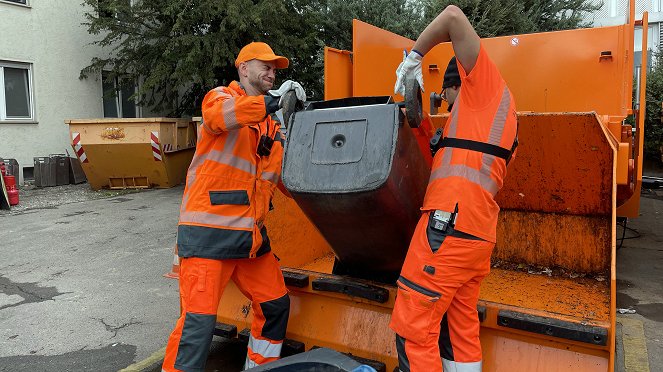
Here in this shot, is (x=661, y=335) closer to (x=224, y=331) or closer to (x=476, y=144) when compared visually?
(x=476, y=144)

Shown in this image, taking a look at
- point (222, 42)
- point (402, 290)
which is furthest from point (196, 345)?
point (222, 42)

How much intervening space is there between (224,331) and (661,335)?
9.69ft

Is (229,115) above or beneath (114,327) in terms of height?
above

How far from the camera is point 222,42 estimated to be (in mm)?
10641

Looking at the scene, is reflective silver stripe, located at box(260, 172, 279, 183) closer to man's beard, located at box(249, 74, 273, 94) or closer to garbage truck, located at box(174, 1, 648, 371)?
garbage truck, located at box(174, 1, 648, 371)

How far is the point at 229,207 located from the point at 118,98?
1254 cm

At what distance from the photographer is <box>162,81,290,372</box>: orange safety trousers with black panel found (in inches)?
92.2

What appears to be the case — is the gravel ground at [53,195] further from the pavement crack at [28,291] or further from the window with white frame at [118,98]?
the pavement crack at [28,291]

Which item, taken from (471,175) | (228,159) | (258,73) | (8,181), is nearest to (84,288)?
(228,159)

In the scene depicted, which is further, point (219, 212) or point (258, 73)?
point (258, 73)

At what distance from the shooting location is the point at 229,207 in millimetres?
2436

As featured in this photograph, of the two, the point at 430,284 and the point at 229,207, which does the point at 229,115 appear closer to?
the point at 229,207

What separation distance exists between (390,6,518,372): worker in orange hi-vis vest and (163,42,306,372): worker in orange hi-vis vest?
2.35ft

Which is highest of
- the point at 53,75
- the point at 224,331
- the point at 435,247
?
the point at 53,75
